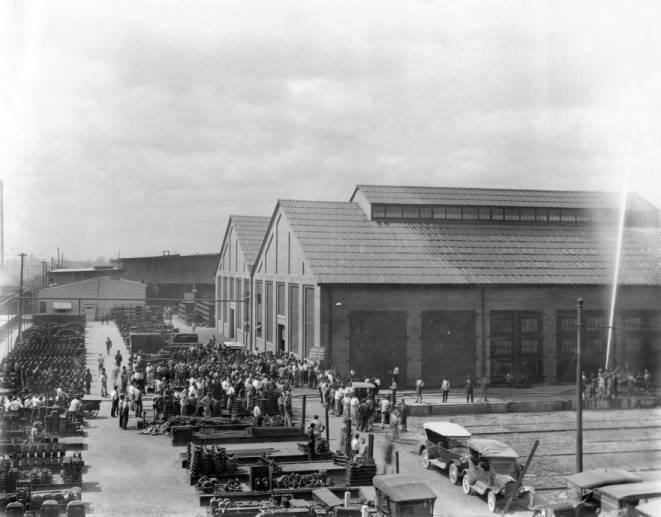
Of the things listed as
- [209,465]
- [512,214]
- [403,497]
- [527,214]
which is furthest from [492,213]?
[403,497]

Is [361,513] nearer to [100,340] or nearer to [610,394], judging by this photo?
[610,394]

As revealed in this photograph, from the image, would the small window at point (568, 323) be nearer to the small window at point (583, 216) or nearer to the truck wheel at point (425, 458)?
the small window at point (583, 216)

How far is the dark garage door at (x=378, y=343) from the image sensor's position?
4156 centimetres

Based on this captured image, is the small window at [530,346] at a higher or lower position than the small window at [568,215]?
lower

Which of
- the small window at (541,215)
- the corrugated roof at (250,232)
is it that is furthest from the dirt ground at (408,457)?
the corrugated roof at (250,232)

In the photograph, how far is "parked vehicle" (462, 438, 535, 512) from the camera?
21.0m

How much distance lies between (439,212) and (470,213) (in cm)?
223

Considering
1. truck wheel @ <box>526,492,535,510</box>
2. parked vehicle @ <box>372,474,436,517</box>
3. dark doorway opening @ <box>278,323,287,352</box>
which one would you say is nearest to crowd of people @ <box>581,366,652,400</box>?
truck wheel @ <box>526,492,535,510</box>

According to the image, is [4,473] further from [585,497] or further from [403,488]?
[585,497]

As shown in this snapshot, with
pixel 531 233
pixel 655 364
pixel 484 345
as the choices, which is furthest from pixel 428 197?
pixel 655 364

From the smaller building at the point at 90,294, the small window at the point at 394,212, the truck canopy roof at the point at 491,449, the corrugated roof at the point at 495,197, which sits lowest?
the truck canopy roof at the point at 491,449

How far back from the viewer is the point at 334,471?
2392 centimetres

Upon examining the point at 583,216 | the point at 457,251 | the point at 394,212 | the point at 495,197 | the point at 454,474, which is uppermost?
the point at 495,197

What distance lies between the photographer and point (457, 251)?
151ft
